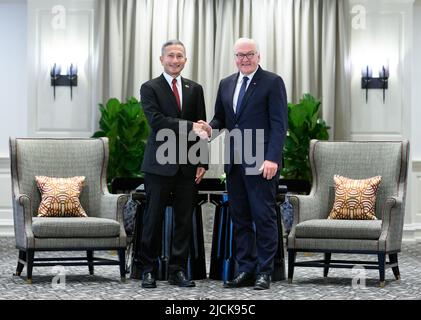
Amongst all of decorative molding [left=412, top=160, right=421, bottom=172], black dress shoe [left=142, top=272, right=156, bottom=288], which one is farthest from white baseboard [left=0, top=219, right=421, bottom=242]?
black dress shoe [left=142, top=272, right=156, bottom=288]

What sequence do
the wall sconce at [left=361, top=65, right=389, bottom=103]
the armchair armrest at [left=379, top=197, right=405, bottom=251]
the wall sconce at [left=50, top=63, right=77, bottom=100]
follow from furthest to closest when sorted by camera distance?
the wall sconce at [left=361, top=65, right=389, bottom=103]
the wall sconce at [left=50, top=63, right=77, bottom=100]
the armchair armrest at [left=379, top=197, right=405, bottom=251]

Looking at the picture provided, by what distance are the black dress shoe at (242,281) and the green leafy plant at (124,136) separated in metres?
3.44

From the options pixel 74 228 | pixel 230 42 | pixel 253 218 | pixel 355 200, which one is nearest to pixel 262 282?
pixel 253 218

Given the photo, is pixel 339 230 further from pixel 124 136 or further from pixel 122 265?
pixel 124 136

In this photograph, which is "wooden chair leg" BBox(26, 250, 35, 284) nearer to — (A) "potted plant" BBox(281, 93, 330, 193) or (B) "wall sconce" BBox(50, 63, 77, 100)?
(A) "potted plant" BBox(281, 93, 330, 193)

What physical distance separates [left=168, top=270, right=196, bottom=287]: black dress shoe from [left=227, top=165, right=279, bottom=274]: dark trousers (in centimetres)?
35

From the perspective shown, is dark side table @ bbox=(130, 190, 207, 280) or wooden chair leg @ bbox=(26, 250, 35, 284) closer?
wooden chair leg @ bbox=(26, 250, 35, 284)

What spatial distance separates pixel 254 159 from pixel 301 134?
11.5 ft

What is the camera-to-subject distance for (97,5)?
9.66 metres

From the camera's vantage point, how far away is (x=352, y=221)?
243 inches

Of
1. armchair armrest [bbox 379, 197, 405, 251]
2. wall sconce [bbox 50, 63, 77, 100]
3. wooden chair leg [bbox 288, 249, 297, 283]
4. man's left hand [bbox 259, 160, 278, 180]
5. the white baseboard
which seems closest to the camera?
man's left hand [bbox 259, 160, 278, 180]

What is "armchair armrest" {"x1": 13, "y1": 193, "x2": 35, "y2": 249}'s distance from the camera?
6.05 meters
